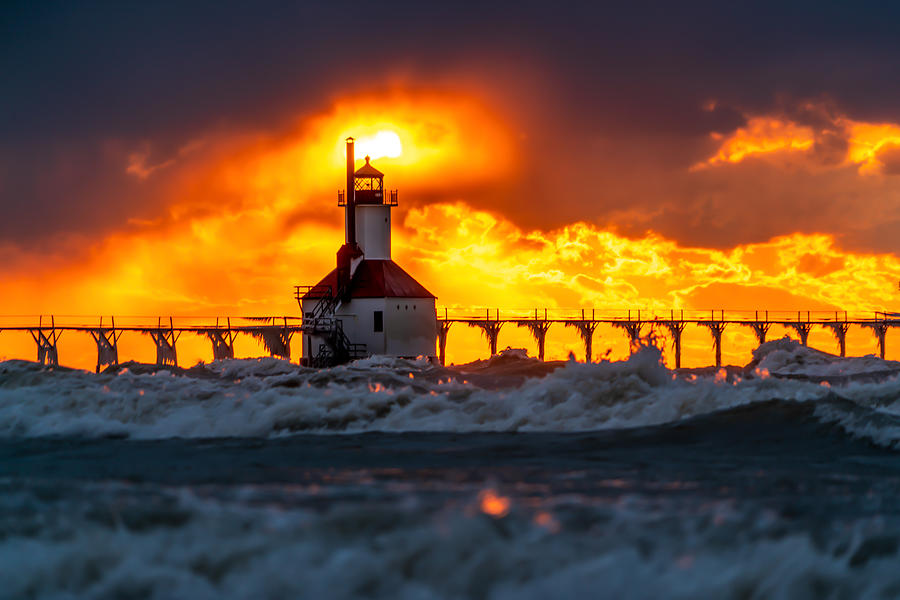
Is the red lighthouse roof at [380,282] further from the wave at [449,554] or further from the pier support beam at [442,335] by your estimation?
the wave at [449,554]

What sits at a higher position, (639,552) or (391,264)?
(391,264)

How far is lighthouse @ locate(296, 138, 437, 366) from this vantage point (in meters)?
55.3

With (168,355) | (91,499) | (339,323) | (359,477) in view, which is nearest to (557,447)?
(359,477)

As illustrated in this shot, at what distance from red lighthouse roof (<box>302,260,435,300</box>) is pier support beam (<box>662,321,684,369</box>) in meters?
27.1

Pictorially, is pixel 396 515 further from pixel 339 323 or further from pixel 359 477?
pixel 339 323

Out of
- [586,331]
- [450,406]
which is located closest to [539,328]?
[586,331]

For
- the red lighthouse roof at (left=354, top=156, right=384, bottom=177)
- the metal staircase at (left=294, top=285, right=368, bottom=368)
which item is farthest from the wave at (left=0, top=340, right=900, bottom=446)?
the red lighthouse roof at (left=354, top=156, right=384, bottom=177)

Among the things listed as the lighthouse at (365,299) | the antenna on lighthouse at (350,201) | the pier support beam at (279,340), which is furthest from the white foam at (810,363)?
the pier support beam at (279,340)

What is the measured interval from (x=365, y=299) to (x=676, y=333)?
33056 millimetres

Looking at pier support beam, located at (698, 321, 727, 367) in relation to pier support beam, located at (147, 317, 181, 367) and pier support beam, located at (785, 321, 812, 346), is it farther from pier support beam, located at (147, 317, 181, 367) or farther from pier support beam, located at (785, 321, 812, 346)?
pier support beam, located at (147, 317, 181, 367)

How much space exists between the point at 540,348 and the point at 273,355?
874 inches

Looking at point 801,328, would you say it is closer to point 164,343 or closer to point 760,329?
point 760,329

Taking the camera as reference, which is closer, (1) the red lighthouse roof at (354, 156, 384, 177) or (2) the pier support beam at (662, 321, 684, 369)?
(1) the red lighthouse roof at (354, 156, 384, 177)

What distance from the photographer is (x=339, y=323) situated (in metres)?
56.0
